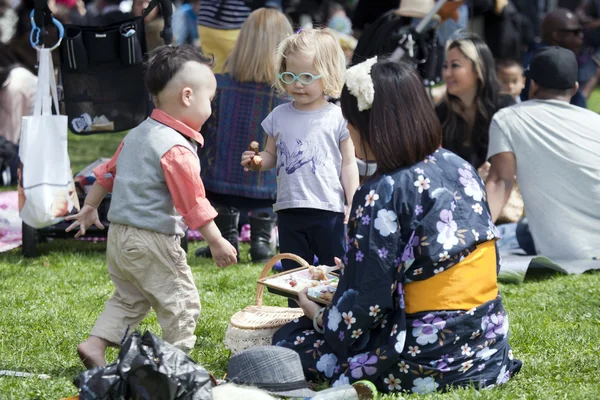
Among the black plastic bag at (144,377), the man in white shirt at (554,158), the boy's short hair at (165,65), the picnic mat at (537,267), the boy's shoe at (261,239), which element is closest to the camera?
the black plastic bag at (144,377)

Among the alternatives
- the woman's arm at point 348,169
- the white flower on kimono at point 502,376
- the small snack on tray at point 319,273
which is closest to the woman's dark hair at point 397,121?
the small snack on tray at point 319,273

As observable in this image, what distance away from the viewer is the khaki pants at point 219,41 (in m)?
8.02

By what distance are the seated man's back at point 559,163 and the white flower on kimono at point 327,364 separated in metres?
2.81

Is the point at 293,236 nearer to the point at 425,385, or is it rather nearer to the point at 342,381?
the point at 342,381

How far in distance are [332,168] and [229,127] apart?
200 cm

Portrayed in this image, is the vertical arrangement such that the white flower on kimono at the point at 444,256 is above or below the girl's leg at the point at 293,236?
above

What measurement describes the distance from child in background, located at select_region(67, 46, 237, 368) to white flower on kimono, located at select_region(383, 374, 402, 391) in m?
0.79

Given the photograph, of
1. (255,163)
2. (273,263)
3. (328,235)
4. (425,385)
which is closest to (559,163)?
(328,235)

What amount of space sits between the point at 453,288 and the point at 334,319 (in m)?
0.45

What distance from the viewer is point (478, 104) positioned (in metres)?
6.88

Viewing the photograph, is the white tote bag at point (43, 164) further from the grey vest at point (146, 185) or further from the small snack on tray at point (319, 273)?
the small snack on tray at point (319, 273)

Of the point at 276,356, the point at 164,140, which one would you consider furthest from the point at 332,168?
the point at 276,356

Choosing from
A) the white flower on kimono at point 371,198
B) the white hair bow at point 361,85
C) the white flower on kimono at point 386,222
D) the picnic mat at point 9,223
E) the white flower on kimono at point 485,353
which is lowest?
the picnic mat at point 9,223

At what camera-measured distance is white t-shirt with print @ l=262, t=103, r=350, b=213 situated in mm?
4562
